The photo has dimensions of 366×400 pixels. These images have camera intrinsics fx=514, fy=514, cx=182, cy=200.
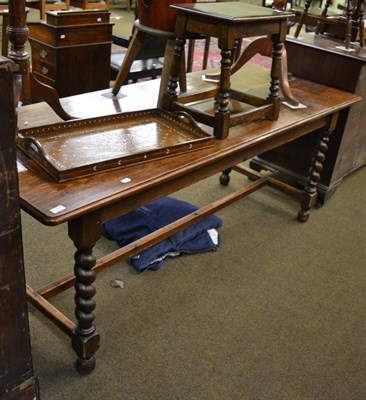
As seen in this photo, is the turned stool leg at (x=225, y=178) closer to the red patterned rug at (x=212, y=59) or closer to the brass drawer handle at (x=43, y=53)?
the brass drawer handle at (x=43, y=53)

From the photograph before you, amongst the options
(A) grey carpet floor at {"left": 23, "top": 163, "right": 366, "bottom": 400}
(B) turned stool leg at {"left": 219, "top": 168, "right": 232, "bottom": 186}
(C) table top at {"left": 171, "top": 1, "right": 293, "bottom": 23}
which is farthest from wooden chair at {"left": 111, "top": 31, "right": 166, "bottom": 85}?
(C) table top at {"left": 171, "top": 1, "right": 293, "bottom": 23}

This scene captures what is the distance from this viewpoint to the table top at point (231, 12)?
68.2 inches

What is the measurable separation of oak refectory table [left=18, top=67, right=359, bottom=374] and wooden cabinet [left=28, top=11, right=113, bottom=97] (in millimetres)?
1242

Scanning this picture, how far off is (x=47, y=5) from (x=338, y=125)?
15.5 ft

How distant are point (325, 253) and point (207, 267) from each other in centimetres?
64

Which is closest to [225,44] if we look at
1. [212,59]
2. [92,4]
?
[212,59]

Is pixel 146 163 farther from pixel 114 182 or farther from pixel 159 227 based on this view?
pixel 159 227

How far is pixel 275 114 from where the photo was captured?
214 centimetres

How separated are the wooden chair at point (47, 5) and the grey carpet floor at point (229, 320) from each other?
4.18 m

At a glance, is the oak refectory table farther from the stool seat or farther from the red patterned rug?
the red patterned rug

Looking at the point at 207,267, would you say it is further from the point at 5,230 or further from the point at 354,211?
the point at 5,230

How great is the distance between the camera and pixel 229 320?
208cm

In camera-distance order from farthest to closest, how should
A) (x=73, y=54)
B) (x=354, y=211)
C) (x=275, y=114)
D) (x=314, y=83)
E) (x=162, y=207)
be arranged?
(x=73, y=54), (x=354, y=211), (x=314, y=83), (x=162, y=207), (x=275, y=114)

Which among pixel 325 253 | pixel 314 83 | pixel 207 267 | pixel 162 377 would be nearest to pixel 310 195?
pixel 325 253
